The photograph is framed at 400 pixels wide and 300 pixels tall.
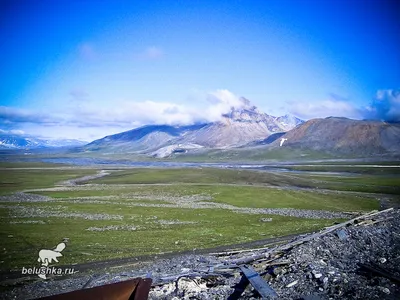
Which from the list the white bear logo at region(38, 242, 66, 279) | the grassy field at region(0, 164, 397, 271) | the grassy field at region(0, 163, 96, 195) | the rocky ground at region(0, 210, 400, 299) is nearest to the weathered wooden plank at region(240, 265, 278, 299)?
the rocky ground at region(0, 210, 400, 299)

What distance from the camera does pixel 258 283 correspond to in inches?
659

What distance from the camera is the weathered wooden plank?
1507 centimetres

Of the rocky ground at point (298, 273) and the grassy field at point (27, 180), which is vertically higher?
the rocky ground at point (298, 273)

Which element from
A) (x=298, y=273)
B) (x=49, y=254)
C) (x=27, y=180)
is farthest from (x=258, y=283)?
(x=27, y=180)

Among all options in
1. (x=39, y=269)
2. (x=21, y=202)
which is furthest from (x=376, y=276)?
(x=21, y=202)

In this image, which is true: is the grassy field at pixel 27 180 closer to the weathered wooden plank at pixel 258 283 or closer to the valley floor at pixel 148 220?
the valley floor at pixel 148 220

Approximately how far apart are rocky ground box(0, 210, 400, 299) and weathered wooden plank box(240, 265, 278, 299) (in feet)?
1.23

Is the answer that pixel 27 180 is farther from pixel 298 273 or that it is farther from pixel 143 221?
pixel 298 273

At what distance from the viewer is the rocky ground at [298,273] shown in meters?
14.8

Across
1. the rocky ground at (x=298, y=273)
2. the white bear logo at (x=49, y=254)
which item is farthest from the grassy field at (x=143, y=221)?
the rocky ground at (x=298, y=273)

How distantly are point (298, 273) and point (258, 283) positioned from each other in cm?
283

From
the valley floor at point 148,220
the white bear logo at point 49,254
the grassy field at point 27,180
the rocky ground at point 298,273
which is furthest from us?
the grassy field at point 27,180

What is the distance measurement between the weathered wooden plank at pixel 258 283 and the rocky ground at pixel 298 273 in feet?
1.23

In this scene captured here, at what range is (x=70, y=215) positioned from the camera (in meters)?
50.1
